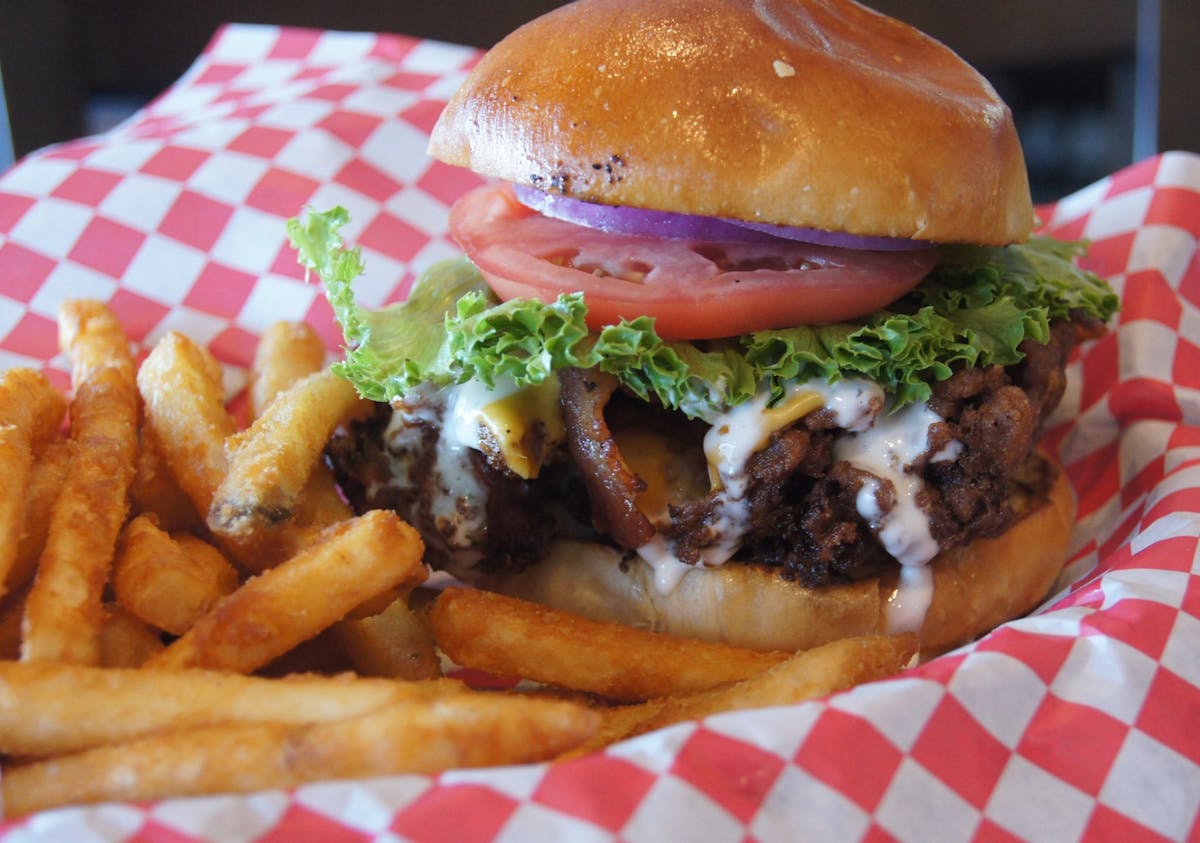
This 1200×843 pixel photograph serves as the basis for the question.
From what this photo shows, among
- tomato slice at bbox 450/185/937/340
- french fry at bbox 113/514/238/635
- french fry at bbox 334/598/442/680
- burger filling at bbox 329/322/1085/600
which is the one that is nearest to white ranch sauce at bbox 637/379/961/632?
burger filling at bbox 329/322/1085/600

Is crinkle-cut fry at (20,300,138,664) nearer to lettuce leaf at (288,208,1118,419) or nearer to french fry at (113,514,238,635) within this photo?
french fry at (113,514,238,635)

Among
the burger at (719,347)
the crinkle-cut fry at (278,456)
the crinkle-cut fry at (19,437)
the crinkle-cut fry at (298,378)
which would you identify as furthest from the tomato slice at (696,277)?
the crinkle-cut fry at (19,437)

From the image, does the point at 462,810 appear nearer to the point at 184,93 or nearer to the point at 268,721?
the point at 268,721

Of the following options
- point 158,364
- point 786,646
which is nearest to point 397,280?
point 158,364

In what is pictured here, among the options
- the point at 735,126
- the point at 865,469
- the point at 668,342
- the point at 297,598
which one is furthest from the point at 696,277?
the point at 297,598

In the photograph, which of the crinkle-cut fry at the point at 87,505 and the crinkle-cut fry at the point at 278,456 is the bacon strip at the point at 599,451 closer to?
the crinkle-cut fry at the point at 278,456

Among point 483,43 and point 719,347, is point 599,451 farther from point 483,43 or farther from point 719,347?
point 483,43

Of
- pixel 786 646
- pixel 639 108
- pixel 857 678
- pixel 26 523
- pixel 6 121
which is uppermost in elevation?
pixel 639 108
